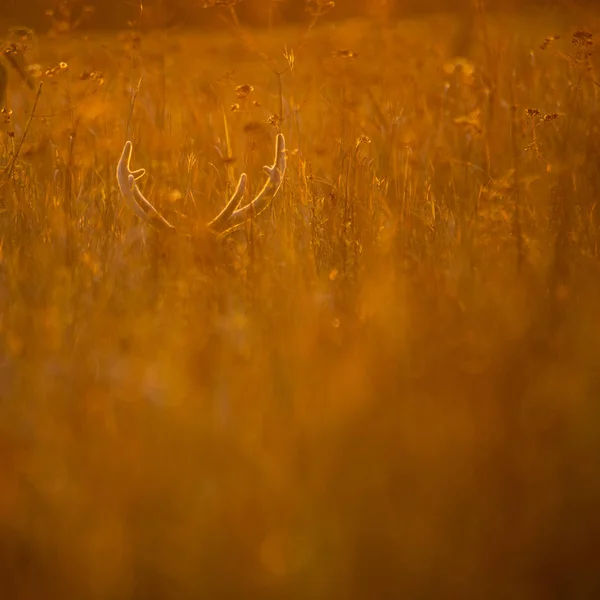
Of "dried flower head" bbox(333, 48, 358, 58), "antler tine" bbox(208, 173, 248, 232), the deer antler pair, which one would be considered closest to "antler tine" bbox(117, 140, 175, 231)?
the deer antler pair

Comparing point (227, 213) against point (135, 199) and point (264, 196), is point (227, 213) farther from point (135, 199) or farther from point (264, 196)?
point (135, 199)

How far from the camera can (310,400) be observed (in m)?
1.19

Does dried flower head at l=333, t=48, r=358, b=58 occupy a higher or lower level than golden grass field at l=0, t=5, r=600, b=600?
higher

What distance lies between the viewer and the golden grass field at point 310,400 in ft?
3.05

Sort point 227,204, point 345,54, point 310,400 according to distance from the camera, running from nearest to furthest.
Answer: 1. point 310,400
2. point 227,204
3. point 345,54

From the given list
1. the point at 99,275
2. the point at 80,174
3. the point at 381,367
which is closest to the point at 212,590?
the point at 381,367

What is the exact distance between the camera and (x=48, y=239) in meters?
2.15

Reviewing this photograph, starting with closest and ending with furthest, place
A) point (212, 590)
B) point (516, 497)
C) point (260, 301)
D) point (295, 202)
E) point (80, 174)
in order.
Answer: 1. point (212, 590)
2. point (516, 497)
3. point (260, 301)
4. point (295, 202)
5. point (80, 174)

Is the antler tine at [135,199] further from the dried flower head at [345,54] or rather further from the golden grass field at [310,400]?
the dried flower head at [345,54]

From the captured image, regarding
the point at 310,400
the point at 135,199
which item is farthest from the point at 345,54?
the point at 310,400

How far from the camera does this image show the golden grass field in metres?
0.93

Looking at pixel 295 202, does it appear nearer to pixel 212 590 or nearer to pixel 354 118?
pixel 354 118

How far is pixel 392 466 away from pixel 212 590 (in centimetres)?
29

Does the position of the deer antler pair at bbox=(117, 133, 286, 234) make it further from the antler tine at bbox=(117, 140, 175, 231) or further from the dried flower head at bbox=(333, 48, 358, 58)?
the dried flower head at bbox=(333, 48, 358, 58)
